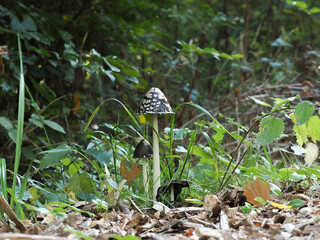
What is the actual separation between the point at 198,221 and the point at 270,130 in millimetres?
549

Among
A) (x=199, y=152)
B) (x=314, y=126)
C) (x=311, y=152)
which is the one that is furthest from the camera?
(x=199, y=152)

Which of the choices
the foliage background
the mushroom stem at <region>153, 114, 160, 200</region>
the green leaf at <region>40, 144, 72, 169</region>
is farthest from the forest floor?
the foliage background

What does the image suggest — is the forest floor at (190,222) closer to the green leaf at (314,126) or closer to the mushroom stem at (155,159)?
the mushroom stem at (155,159)

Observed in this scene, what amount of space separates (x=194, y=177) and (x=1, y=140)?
2.16 meters

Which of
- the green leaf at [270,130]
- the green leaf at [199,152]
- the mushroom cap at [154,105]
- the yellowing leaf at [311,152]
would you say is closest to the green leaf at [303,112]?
the green leaf at [270,130]

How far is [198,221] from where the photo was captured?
5.08ft

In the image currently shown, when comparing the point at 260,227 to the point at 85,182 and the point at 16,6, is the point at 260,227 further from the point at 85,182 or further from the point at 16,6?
the point at 16,6

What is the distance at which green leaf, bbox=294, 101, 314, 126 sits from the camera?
1523 millimetres

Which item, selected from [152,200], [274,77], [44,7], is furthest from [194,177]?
[274,77]

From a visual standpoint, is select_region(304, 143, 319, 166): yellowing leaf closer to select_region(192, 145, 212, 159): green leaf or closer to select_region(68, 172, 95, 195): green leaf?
select_region(192, 145, 212, 159): green leaf

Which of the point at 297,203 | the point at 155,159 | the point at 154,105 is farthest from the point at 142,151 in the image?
the point at 297,203

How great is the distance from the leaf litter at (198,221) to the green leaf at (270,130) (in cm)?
24

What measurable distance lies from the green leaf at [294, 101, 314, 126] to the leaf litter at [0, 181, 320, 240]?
1.35 feet

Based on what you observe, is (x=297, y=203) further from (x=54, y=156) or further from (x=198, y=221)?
(x=54, y=156)
